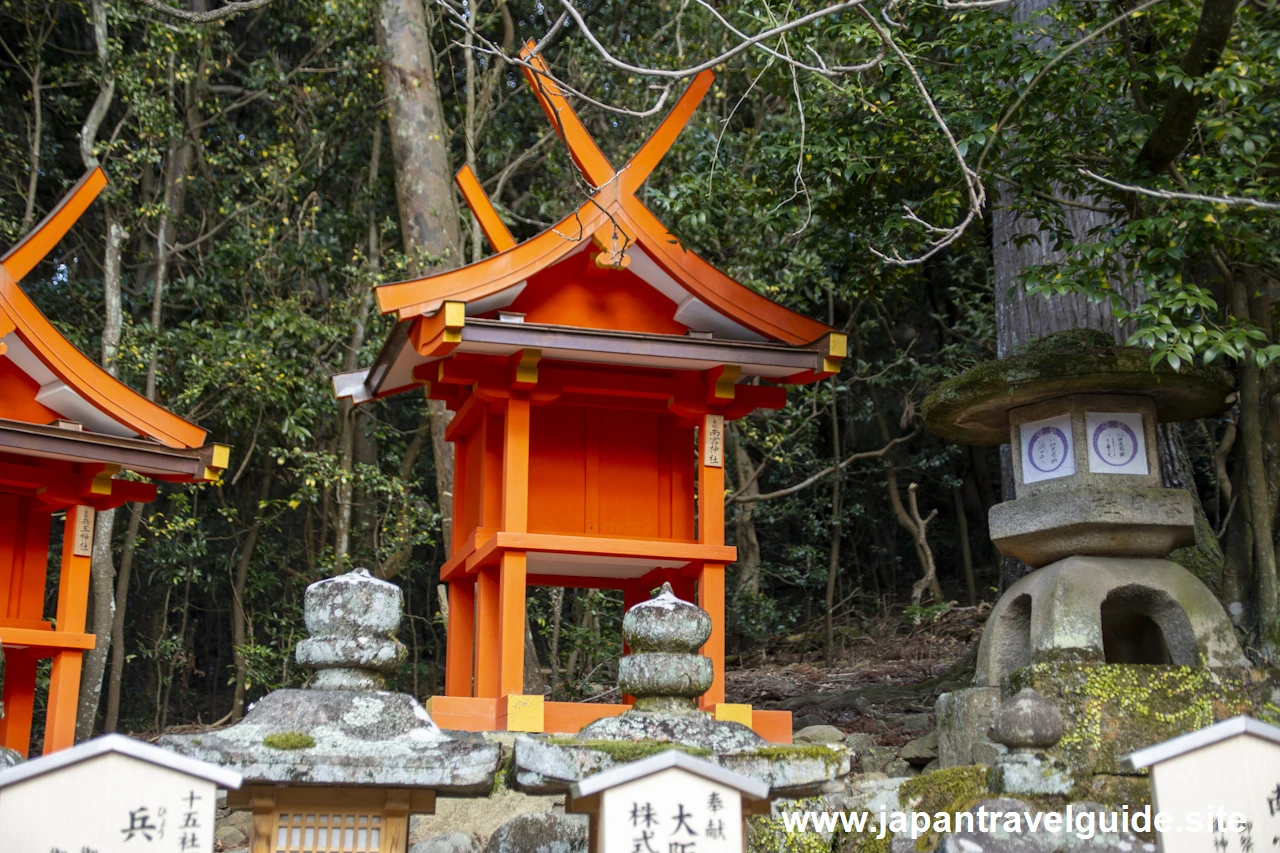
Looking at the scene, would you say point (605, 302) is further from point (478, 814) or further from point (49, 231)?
point (49, 231)

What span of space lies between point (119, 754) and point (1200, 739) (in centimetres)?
306

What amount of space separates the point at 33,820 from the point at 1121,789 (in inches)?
175

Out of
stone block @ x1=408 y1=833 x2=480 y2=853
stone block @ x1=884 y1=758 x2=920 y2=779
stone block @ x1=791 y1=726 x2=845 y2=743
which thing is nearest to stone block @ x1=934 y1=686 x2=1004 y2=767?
stone block @ x1=884 y1=758 x2=920 y2=779

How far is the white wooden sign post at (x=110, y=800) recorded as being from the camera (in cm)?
320

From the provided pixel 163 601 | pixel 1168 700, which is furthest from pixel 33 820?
pixel 163 601

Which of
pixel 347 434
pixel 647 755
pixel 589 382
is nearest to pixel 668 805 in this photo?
pixel 647 755

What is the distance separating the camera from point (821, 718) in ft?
29.5

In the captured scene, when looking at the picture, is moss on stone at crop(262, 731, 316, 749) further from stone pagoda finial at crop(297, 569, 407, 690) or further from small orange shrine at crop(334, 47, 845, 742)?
small orange shrine at crop(334, 47, 845, 742)

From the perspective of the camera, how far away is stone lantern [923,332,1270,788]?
5.82 meters

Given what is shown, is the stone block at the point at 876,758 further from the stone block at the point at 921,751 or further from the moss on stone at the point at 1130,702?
the moss on stone at the point at 1130,702

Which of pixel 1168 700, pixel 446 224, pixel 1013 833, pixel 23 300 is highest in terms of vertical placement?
pixel 446 224

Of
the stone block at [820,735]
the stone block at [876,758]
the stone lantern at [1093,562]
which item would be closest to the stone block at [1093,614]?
the stone lantern at [1093,562]

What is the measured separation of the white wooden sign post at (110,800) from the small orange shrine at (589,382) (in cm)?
289

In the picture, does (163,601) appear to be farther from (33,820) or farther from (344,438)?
(33,820)
